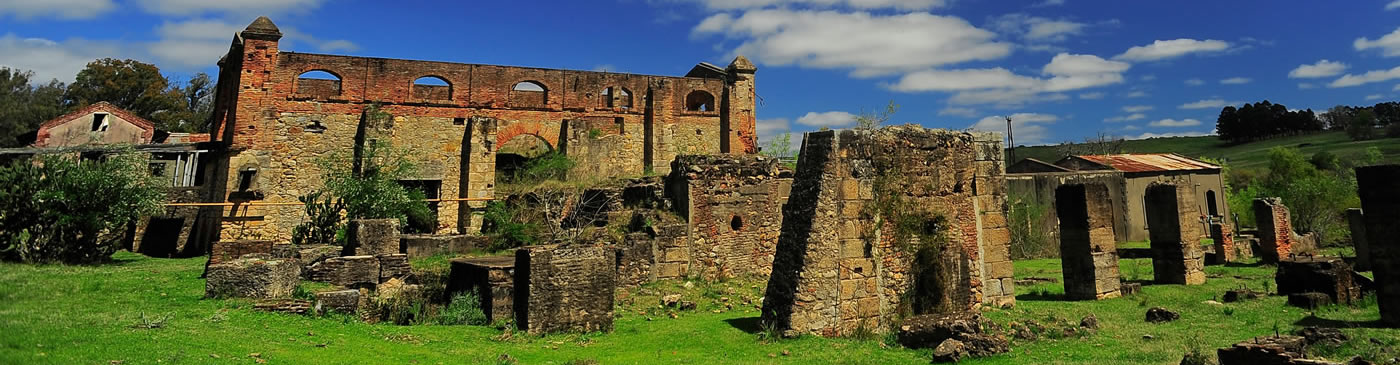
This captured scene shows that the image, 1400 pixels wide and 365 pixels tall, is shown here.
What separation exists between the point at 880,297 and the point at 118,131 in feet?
111

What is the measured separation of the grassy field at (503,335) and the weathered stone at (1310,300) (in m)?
0.20

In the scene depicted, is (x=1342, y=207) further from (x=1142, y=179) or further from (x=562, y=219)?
(x=562, y=219)

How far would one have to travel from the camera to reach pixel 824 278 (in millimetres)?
8055

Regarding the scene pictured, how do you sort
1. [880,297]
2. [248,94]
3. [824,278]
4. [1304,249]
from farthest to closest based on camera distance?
[248,94], [1304,249], [880,297], [824,278]

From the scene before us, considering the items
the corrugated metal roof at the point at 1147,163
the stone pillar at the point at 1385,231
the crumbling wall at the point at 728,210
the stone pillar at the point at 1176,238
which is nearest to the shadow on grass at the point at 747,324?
the crumbling wall at the point at 728,210

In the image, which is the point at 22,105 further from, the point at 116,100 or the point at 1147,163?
the point at 1147,163

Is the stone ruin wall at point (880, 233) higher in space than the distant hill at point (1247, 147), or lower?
lower

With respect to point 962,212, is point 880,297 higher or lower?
lower

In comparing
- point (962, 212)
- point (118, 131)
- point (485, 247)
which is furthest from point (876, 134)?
point (118, 131)

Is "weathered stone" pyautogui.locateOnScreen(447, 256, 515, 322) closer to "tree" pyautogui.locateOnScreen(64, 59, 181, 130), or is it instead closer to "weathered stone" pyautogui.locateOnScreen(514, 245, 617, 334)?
"weathered stone" pyautogui.locateOnScreen(514, 245, 617, 334)

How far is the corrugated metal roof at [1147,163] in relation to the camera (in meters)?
28.8

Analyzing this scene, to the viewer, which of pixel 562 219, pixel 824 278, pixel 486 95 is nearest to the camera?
pixel 824 278

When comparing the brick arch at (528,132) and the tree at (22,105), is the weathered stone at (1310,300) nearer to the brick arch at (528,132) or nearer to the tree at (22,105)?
the brick arch at (528,132)

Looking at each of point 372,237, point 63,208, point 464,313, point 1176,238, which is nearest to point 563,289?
point 464,313
